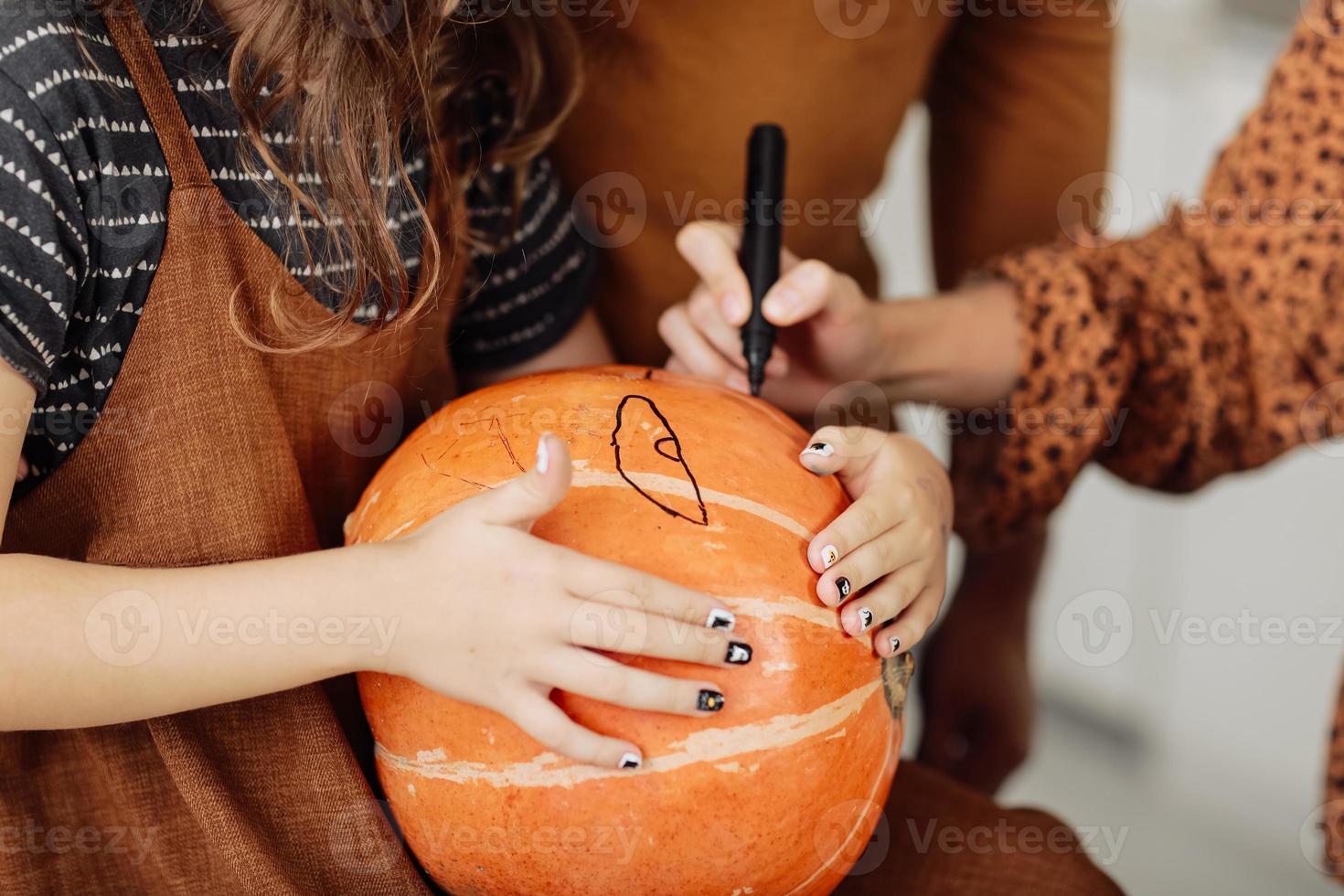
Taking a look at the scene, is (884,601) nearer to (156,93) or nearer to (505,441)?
(505,441)

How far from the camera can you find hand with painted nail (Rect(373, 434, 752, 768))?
61 cm

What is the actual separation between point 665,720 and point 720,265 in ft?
1.38

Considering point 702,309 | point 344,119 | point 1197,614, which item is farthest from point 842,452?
point 1197,614

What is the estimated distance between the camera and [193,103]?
2.44 ft

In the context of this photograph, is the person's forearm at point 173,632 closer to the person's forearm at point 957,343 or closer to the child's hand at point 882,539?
the child's hand at point 882,539

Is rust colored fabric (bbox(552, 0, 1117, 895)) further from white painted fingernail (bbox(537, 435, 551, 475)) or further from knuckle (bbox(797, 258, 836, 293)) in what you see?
white painted fingernail (bbox(537, 435, 551, 475))

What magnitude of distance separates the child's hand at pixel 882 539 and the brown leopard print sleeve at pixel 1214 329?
0.90ft

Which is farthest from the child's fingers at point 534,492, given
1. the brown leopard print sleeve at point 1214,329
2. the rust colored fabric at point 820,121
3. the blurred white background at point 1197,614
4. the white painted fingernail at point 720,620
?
the blurred white background at point 1197,614

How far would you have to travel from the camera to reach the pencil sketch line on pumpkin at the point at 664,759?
2.04ft

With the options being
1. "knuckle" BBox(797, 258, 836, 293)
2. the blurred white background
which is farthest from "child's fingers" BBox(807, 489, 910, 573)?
the blurred white background

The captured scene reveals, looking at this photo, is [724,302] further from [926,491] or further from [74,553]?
[74,553]

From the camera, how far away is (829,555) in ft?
2.23

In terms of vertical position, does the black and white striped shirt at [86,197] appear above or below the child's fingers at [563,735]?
above

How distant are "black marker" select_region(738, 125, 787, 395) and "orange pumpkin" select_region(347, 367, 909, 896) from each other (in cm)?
17
